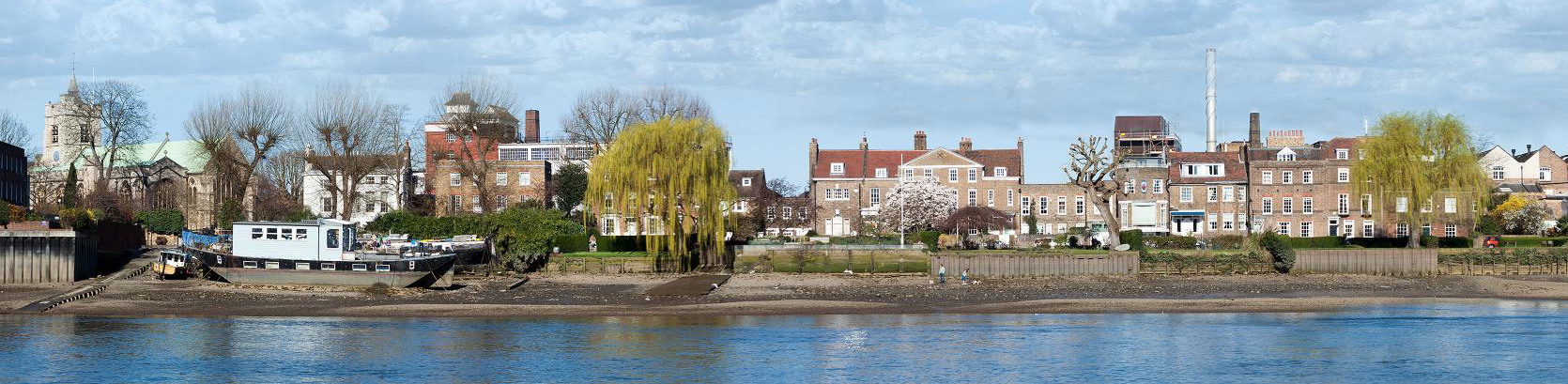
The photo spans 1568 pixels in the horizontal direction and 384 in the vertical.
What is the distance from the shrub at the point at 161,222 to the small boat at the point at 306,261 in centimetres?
2750

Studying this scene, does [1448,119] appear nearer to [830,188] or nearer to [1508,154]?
[830,188]

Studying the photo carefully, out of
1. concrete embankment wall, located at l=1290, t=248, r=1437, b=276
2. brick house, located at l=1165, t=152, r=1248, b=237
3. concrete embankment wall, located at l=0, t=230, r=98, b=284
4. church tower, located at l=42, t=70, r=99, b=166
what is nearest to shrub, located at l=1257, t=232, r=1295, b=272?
concrete embankment wall, located at l=1290, t=248, r=1437, b=276

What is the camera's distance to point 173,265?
60156 millimetres

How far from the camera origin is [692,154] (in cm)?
6325

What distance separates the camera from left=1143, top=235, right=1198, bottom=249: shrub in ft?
247

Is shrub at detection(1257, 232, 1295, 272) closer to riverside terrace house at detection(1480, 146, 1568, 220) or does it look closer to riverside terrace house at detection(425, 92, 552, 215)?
riverside terrace house at detection(425, 92, 552, 215)

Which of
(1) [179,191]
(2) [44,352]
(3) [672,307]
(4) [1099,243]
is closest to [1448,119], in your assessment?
(4) [1099,243]

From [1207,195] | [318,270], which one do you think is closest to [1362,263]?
[1207,195]

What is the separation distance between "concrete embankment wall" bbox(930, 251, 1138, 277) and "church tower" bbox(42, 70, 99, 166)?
198 ft

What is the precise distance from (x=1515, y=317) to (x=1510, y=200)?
55.6 m

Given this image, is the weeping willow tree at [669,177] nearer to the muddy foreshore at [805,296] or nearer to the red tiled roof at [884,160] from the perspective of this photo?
the muddy foreshore at [805,296]

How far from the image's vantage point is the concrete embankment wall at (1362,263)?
66.8 metres

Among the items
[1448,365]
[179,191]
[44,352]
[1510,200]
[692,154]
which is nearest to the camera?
[1448,365]

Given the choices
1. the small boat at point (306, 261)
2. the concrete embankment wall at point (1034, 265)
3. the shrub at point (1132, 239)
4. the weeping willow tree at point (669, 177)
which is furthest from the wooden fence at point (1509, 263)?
the small boat at point (306, 261)
